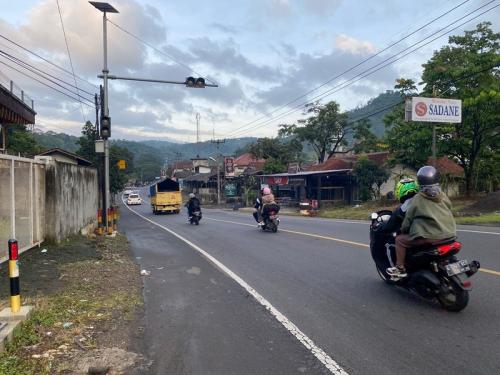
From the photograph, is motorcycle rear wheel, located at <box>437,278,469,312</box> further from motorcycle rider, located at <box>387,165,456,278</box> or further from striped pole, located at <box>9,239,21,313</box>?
striped pole, located at <box>9,239,21,313</box>

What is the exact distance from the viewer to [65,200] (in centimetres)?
1314

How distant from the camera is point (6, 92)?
1130 cm

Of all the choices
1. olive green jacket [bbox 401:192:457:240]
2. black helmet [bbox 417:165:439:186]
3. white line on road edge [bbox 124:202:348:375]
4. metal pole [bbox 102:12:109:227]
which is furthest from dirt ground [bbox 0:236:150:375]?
metal pole [bbox 102:12:109:227]

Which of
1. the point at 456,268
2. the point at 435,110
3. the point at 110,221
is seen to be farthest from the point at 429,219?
the point at 435,110

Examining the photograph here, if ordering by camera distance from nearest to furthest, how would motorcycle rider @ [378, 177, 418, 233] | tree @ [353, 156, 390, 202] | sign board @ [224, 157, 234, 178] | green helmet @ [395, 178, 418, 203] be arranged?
1. motorcycle rider @ [378, 177, 418, 233]
2. green helmet @ [395, 178, 418, 203]
3. tree @ [353, 156, 390, 202]
4. sign board @ [224, 157, 234, 178]

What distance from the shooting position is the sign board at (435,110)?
25.1 metres

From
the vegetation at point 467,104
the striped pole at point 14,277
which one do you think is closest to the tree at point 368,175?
the vegetation at point 467,104

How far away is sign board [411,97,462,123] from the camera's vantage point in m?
25.1

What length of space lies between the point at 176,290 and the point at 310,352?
3.62 metres

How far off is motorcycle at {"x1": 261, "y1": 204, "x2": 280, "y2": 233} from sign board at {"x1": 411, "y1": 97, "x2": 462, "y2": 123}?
12344mm

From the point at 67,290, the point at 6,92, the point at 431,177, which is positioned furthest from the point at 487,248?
the point at 6,92

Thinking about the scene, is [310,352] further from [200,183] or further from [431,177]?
[200,183]

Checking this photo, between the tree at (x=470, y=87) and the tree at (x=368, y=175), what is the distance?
7.14 metres

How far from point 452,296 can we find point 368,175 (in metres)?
32.3
